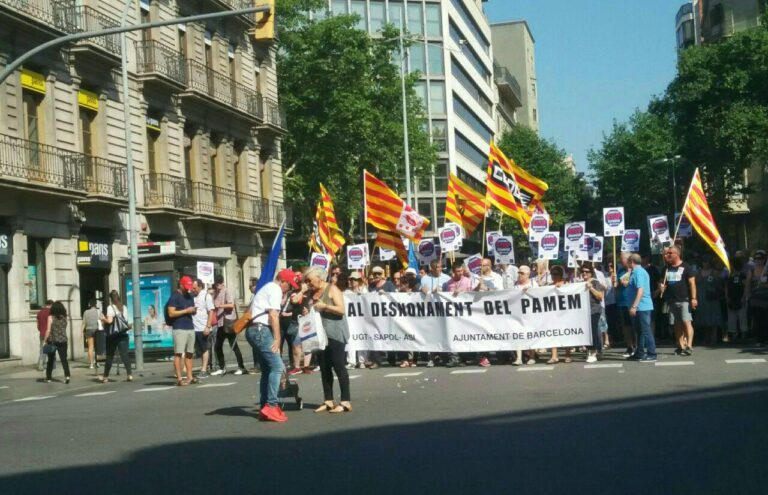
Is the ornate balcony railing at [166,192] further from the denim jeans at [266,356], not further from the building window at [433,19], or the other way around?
the building window at [433,19]

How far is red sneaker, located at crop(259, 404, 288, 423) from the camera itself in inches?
508

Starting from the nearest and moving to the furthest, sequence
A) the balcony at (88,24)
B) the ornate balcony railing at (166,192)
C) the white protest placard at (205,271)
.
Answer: the white protest placard at (205,271) → the balcony at (88,24) → the ornate balcony railing at (166,192)

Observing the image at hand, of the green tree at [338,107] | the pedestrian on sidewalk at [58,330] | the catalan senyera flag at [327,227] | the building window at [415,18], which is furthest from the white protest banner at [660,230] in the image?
the building window at [415,18]

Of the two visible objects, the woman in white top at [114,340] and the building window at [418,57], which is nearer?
the woman in white top at [114,340]

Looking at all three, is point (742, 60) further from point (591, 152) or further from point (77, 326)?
point (77, 326)

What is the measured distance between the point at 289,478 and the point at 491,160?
20.6 metres

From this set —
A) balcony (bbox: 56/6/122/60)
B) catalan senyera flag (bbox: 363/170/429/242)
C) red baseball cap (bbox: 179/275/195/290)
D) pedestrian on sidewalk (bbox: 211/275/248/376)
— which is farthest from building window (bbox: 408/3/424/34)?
red baseball cap (bbox: 179/275/195/290)

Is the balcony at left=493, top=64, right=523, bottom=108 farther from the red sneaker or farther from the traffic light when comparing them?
the red sneaker

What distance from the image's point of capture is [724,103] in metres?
60.6

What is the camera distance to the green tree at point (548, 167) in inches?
3585

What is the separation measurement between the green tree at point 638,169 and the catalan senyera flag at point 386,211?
5137cm

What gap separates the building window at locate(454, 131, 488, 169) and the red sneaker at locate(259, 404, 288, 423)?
7250cm

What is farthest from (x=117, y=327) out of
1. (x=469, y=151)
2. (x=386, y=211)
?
(x=469, y=151)

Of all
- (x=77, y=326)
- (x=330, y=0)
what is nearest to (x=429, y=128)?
(x=330, y=0)
